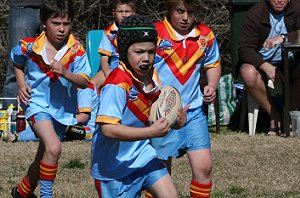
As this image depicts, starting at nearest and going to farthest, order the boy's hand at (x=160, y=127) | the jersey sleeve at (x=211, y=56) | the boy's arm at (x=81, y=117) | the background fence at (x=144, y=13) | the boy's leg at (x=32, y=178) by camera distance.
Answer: the boy's hand at (x=160, y=127) < the jersey sleeve at (x=211, y=56) < the boy's leg at (x=32, y=178) < the boy's arm at (x=81, y=117) < the background fence at (x=144, y=13)

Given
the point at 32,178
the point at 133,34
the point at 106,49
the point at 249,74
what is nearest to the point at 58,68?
the point at 32,178

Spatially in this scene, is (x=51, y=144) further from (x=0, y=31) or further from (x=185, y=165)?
(x=0, y=31)

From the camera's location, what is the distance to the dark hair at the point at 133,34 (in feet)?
17.5

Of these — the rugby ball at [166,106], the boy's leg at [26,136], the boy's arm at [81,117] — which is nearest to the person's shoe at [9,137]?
the boy's leg at [26,136]

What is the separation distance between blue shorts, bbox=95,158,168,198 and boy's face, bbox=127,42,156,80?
52 cm

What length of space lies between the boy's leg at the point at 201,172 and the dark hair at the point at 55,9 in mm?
1470

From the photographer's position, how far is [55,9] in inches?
279

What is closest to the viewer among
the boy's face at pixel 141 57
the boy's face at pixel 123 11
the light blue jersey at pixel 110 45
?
the boy's face at pixel 141 57

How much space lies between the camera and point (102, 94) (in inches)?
209

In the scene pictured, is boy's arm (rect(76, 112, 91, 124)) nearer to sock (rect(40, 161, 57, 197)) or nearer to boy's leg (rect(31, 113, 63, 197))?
boy's leg (rect(31, 113, 63, 197))

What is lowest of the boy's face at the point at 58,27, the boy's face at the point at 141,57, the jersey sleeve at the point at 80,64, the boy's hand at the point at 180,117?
the boy's hand at the point at 180,117

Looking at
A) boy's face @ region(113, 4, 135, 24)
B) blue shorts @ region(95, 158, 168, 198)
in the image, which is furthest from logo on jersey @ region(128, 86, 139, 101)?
boy's face @ region(113, 4, 135, 24)

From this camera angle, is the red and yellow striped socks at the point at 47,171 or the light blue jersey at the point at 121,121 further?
the red and yellow striped socks at the point at 47,171

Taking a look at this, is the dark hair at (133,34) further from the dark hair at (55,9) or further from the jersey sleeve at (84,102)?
the jersey sleeve at (84,102)
